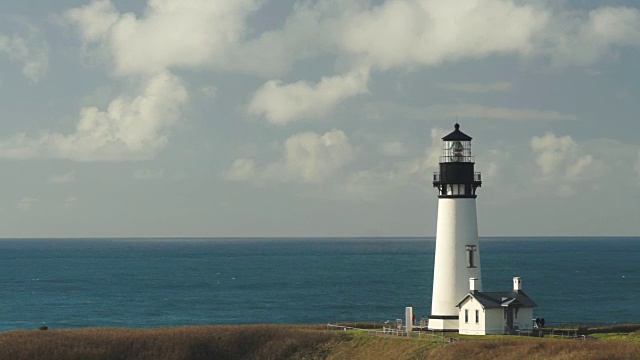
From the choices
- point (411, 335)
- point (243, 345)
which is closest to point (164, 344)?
point (243, 345)

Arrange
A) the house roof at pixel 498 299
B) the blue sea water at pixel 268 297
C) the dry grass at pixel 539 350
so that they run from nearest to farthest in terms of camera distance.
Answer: the dry grass at pixel 539 350, the house roof at pixel 498 299, the blue sea water at pixel 268 297

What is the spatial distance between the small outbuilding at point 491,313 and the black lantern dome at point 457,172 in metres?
5.79

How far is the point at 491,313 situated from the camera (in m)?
59.2

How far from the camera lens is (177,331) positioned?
198 ft

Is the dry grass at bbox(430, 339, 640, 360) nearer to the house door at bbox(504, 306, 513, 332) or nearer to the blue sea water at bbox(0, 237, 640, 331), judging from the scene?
the house door at bbox(504, 306, 513, 332)

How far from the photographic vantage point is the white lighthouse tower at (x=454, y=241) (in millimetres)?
60938

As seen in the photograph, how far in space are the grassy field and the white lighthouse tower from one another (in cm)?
571

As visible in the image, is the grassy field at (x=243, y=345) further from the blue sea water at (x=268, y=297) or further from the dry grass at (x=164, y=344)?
the blue sea water at (x=268, y=297)

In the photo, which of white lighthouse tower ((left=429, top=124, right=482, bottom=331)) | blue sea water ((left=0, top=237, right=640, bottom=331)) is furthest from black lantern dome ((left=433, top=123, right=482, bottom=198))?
blue sea water ((left=0, top=237, right=640, bottom=331))

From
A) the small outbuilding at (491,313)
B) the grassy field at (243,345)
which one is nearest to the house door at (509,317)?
the small outbuilding at (491,313)

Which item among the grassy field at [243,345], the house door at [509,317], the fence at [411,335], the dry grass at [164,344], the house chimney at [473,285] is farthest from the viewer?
the house door at [509,317]

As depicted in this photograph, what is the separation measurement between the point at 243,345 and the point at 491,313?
49.4 feet

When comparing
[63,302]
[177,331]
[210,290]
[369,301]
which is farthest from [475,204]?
[210,290]

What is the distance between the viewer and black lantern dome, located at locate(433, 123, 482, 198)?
61.4m
